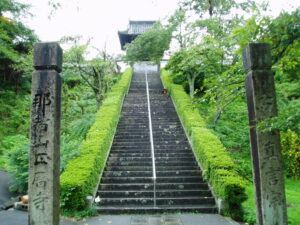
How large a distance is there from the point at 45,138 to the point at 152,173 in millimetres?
4678

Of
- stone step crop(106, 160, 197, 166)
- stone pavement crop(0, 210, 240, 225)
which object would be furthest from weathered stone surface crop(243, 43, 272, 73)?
stone step crop(106, 160, 197, 166)

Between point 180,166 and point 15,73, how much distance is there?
1349 cm

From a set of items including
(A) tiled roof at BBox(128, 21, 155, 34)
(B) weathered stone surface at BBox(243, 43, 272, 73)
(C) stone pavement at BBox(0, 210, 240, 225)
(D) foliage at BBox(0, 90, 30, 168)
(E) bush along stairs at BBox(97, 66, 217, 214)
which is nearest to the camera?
(B) weathered stone surface at BBox(243, 43, 272, 73)

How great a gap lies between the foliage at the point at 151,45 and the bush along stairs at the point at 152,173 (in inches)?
260

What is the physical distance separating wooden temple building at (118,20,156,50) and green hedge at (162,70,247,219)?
82.3 feet

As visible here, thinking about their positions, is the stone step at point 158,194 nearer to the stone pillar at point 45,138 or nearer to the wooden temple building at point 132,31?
the stone pillar at point 45,138

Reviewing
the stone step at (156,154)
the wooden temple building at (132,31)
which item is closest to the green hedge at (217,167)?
the stone step at (156,154)

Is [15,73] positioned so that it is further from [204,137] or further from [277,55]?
[277,55]

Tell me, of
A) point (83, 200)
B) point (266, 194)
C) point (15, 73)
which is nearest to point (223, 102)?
point (266, 194)

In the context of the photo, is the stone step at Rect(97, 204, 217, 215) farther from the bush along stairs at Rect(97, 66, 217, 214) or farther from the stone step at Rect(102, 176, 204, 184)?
the stone step at Rect(102, 176, 204, 184)

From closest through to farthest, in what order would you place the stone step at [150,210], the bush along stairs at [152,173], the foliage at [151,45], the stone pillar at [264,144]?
the stone pillar at [264,144] < the stone step at [150,210] < the bush along stairs at [152,173] < the foliage at [151,45]

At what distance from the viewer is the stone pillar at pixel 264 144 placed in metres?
4.03

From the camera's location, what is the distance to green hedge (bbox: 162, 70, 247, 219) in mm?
6098

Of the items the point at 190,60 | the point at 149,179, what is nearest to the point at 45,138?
the point at 149,179
